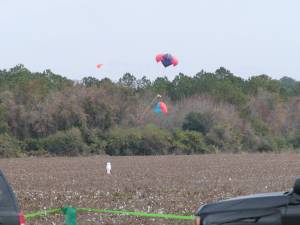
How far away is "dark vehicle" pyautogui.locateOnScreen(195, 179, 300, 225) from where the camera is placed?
332 inches

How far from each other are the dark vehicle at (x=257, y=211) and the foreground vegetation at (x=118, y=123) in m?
64.2

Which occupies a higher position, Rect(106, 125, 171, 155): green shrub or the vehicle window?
Rect(106, 125, 171, 155): green shrub

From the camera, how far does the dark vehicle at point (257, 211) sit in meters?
8.44

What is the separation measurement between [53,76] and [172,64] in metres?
67.7

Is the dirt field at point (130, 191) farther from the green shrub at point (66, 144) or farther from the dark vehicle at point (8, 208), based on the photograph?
the green shrub at point (66, 144)

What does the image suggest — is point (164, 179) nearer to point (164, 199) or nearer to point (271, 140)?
point (164, 199)

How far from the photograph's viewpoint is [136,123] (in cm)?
8406

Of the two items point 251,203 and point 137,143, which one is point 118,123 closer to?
point 137,143

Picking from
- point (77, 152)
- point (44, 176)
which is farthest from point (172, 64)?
point (77, 152)

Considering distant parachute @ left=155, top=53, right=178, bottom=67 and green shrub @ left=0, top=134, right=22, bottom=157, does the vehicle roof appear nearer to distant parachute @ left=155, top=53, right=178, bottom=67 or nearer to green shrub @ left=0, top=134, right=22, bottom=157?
distant parachute @ left=155, top=53, right=178, bottom=67

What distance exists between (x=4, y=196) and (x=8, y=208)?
0.53ft

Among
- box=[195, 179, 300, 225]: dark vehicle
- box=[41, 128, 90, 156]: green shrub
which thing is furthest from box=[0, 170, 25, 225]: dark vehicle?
box=[41, 128, 90, 156]: green shrub

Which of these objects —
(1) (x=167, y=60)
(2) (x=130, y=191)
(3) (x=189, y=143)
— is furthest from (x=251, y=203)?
(3) (x=189, y=143)

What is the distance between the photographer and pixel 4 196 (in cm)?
984
